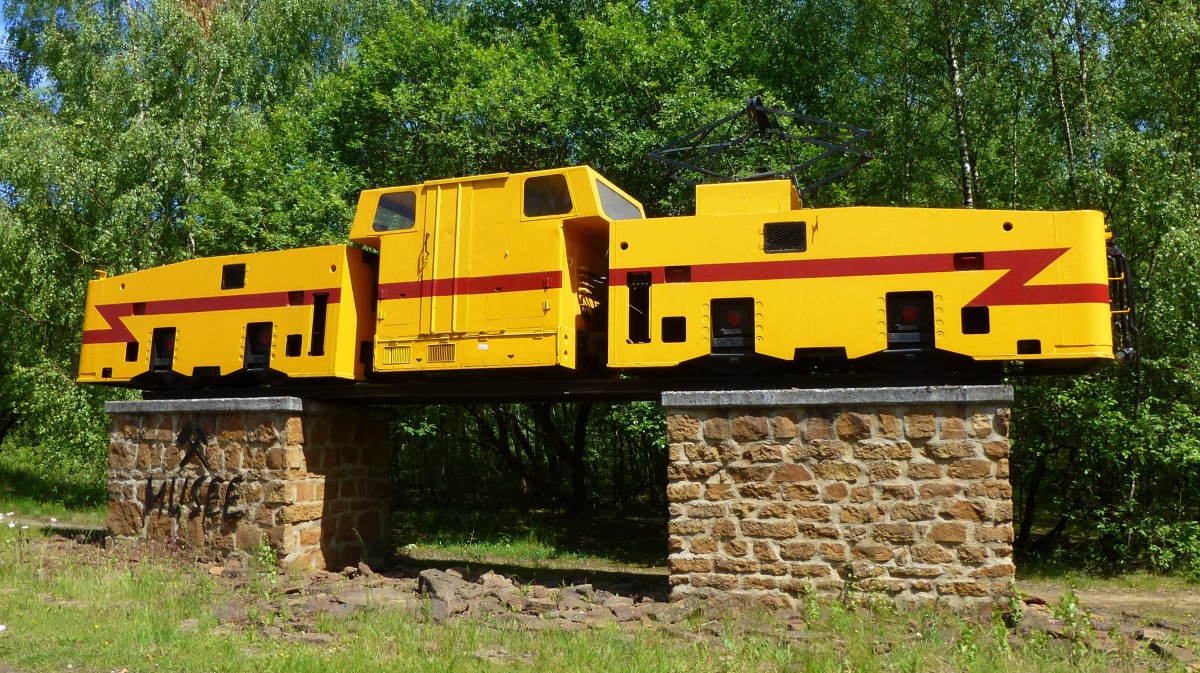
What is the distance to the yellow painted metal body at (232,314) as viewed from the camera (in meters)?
9.84

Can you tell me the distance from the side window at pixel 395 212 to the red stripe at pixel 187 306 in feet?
2.74

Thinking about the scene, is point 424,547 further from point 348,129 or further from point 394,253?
point 348,129

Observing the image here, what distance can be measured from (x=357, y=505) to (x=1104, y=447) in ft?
31.8

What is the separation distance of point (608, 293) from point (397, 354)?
Answer: 90.6 inches

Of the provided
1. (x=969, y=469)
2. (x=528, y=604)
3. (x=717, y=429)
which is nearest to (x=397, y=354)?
(x=528, y=604)

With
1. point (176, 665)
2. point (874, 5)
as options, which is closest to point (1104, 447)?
point (874, 5)

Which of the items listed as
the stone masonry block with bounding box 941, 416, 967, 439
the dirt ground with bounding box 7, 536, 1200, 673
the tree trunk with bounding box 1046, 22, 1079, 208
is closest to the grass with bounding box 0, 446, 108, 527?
the dirt ground with bounding box 7, 536, 1200, 673

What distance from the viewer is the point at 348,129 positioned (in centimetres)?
1800

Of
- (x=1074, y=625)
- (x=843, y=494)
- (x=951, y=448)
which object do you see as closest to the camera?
(x=1074, y=625)

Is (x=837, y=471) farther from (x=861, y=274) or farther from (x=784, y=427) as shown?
(x=861, y=274)

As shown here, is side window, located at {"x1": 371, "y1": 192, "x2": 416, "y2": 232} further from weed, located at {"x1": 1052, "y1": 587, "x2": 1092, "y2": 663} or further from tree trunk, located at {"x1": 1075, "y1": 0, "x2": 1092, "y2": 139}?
tree trunk, located at {"x1": 1075, "y1": 0, "x2": 1092, "y2": 139}

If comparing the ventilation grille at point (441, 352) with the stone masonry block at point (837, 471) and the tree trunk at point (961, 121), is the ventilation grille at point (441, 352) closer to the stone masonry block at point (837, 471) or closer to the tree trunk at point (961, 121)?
the stone masonry block at point (837, 471)

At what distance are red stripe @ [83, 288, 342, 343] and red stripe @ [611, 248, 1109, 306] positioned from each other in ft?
14.1

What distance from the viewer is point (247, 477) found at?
32.9 feet
